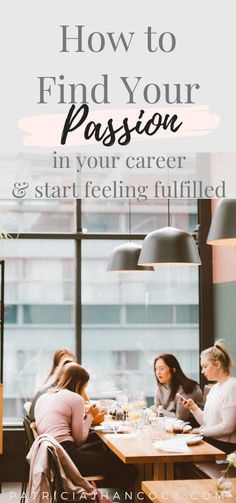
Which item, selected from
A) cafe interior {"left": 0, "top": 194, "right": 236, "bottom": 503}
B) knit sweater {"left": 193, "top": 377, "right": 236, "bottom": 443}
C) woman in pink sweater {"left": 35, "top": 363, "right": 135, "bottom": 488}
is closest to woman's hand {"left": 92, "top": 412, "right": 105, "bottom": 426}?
woman in pink sweater {"left": 35, "top": 363, "right": 135, "bottom": 488}

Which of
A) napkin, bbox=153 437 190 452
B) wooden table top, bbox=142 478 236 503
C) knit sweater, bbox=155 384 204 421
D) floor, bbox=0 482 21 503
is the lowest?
floor, bbox=0 482 21 503

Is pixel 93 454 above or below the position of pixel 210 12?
below

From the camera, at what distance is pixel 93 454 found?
196 inches

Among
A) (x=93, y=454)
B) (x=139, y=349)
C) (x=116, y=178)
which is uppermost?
(x=116, y=178)

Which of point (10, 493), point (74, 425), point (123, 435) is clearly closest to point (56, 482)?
point (74, 425)

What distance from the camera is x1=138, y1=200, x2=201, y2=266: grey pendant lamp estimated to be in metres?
4.53

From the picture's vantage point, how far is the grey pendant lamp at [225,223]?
134 inches

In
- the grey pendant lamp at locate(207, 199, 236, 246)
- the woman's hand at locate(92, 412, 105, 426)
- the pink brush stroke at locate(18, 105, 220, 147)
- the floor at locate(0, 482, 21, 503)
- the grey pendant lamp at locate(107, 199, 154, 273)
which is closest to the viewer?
the pink brush stroke at locate(18, 105, 220, 147)

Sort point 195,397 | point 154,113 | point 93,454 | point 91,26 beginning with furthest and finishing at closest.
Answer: point 195,397 < point 93,454 < point 154,113 < point 91,26

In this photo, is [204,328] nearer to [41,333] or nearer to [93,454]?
[41,333]

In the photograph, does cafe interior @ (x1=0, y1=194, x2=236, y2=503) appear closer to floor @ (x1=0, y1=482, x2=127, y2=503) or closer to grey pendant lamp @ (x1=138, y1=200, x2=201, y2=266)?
floor @ (x1=0, y1=482, x2=127, y2=503)

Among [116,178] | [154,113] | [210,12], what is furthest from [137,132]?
[210,12]

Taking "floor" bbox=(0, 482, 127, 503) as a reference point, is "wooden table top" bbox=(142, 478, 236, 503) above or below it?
above

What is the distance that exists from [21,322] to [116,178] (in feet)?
12.8
